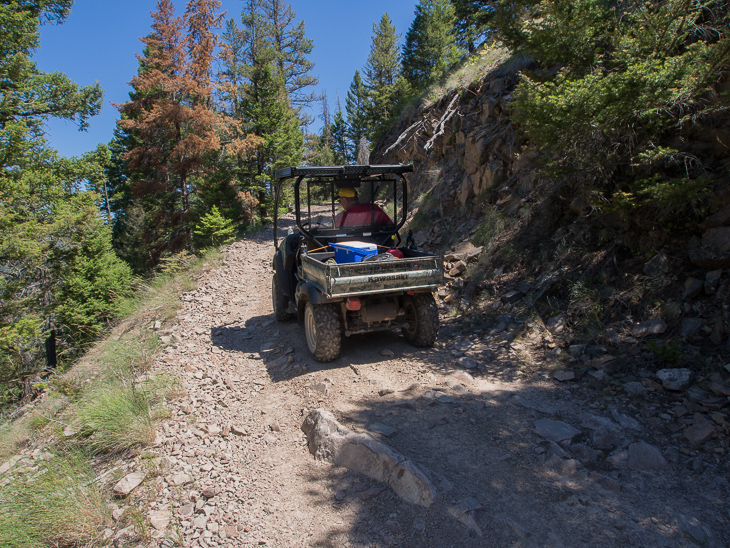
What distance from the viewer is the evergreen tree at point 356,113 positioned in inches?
1197

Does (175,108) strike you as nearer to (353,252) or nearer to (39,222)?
(39,222)

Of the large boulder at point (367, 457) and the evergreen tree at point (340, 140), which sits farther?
the evergreen tree at point (340, 140)

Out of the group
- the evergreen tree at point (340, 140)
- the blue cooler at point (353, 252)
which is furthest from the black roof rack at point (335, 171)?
the evergreen tree at point (340, 140)

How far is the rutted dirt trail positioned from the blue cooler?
4.00 ft

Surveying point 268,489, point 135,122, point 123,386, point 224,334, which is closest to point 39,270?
point 135,122

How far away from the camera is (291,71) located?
30.7 metres

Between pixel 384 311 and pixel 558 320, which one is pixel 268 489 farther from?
pixel 558 320

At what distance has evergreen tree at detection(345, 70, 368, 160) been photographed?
3040cm

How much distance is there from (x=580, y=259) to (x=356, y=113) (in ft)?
94.4

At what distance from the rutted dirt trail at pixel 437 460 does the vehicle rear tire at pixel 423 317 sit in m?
0.19

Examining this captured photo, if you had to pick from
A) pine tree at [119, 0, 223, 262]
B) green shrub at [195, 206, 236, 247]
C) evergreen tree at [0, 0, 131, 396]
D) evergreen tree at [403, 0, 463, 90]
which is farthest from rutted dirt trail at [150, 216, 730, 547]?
evergreen tree at [403, 0, 463, 90]

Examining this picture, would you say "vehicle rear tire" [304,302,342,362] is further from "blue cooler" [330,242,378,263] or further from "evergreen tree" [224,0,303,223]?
"evergreen tree" [224,0,303,223]

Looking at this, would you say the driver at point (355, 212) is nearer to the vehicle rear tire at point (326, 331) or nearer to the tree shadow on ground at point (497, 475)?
the vehicle rear tire at point (326, 331)

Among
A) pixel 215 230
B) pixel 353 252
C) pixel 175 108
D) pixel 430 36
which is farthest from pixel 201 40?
pixel 353 252
